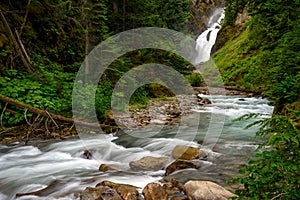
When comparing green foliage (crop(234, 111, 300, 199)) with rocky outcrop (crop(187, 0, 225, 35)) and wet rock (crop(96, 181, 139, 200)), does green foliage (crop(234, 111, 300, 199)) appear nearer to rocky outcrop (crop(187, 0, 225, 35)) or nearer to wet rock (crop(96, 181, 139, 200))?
wet rock (crop(96, 181, 139, 200))

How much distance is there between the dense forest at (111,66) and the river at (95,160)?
32.1 inches

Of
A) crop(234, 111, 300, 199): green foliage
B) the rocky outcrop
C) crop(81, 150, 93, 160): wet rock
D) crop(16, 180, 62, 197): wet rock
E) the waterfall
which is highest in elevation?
the rocky outcrop

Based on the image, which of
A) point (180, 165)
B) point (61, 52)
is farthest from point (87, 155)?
point (61, 52)

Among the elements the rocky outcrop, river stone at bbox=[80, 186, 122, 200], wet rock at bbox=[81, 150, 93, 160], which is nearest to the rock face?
river stone at bbox=[80, 186, 122, 200]

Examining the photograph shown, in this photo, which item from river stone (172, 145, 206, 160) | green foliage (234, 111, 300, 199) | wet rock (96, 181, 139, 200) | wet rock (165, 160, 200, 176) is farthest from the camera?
river stone (172, 145, 206, 160)

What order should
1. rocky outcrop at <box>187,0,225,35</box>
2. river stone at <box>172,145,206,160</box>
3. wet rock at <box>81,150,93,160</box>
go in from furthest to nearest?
rocky outcrop at <box>187,0,225,35</box> < wet rock at <box>81,150,93,160</box> < river stone at <box>172,145,206,160</box>

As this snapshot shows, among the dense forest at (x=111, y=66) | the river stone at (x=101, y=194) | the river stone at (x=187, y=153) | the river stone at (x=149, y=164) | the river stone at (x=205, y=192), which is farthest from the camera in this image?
the river stone at (x=187, y=153)

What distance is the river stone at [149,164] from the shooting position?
514 cm

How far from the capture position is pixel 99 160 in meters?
5.98

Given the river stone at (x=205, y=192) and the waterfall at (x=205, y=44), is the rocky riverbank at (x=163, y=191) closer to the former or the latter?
the river stone at (x=205, y=192)

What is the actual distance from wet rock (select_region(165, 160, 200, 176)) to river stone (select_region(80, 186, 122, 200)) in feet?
4.64

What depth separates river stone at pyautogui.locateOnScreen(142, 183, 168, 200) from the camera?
3.79 meters

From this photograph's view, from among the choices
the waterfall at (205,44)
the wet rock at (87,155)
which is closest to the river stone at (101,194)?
the wet rock at (87,155)

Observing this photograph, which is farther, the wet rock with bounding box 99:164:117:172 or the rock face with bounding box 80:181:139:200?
the wet rock with bounding box 99:164:117:172
